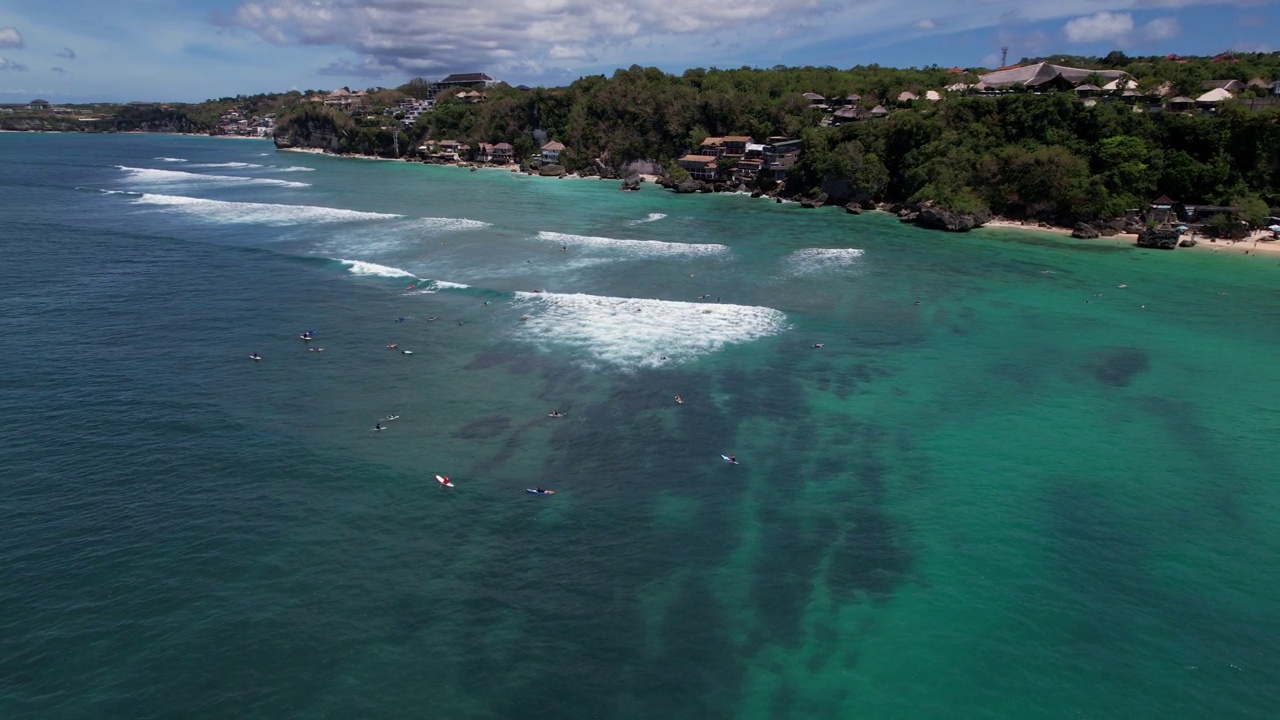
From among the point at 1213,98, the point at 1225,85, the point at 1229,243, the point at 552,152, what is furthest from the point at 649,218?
the point at 1225,85

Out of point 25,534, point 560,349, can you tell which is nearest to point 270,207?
point 560,349

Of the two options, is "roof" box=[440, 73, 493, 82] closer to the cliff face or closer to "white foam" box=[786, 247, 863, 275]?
the cliff face

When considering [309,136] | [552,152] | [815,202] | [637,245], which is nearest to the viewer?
[637,245]

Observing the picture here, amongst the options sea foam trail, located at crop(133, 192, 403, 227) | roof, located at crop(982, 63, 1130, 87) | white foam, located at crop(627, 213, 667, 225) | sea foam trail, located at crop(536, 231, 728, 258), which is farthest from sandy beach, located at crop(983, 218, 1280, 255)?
sea foam trail, located at crop(133, 192, 403, 227)

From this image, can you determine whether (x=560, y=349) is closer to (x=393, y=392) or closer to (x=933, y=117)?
(x=393, y=392)

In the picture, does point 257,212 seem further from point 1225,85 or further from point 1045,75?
point 1225,85

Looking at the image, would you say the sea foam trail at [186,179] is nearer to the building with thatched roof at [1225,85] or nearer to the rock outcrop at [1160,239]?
the rock outcrop at [1160,239]
